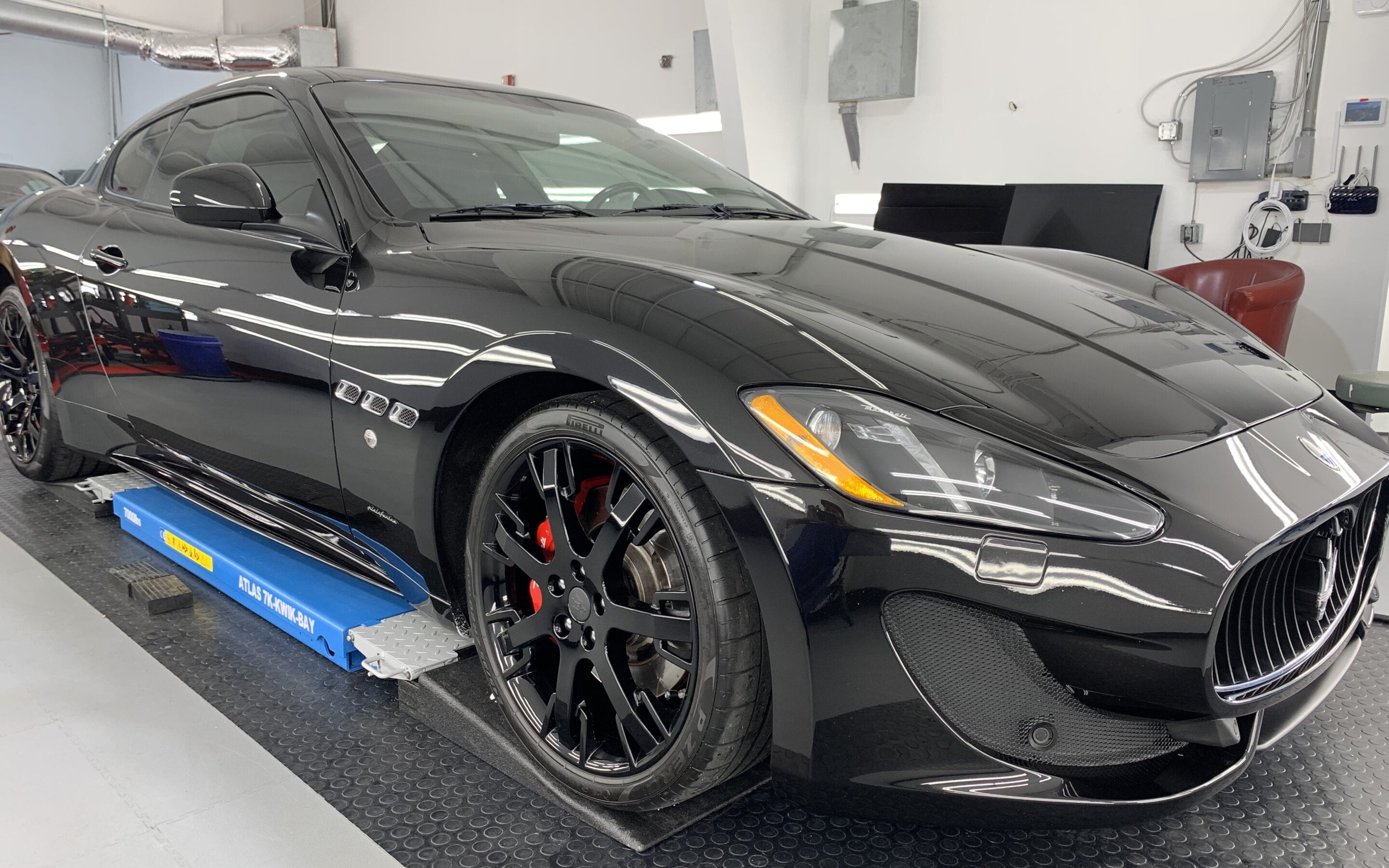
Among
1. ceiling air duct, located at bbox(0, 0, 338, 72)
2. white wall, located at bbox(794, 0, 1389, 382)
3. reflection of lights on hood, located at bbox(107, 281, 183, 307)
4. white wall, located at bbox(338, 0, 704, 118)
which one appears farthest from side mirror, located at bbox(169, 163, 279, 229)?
ceiling air duct, located at bbox(0, 0, 338, 72)

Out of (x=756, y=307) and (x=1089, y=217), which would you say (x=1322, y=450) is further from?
(x=1089, y=217)

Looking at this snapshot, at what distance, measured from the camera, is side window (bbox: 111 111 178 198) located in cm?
244

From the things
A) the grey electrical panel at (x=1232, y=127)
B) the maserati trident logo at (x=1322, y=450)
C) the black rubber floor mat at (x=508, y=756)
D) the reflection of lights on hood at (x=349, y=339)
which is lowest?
the black rubber floor mat at (x=508, y=756)

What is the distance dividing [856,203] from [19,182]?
5.72m

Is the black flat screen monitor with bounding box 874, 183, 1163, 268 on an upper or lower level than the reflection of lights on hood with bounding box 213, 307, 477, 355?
upper

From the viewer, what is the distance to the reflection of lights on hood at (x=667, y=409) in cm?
115

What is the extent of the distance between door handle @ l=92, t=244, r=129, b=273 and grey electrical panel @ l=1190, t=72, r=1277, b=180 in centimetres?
500

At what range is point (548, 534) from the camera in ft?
4.91

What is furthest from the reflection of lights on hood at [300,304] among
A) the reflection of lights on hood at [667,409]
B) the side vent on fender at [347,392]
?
the reflection of lights on hood at [667,409]

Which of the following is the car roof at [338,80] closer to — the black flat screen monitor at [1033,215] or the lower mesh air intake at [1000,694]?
the lower mesh air intake at [1000,694]

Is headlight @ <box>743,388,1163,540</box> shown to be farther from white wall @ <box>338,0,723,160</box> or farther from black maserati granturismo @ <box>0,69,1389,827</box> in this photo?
white wall @ <box>338,0,723,160</box>

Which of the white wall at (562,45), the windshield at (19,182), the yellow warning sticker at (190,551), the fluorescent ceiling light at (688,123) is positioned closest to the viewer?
the yellow warning sticker at (190,551)

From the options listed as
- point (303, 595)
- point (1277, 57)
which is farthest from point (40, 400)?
point (1277, 57)

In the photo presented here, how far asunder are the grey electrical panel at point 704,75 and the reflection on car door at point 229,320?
523 cm
